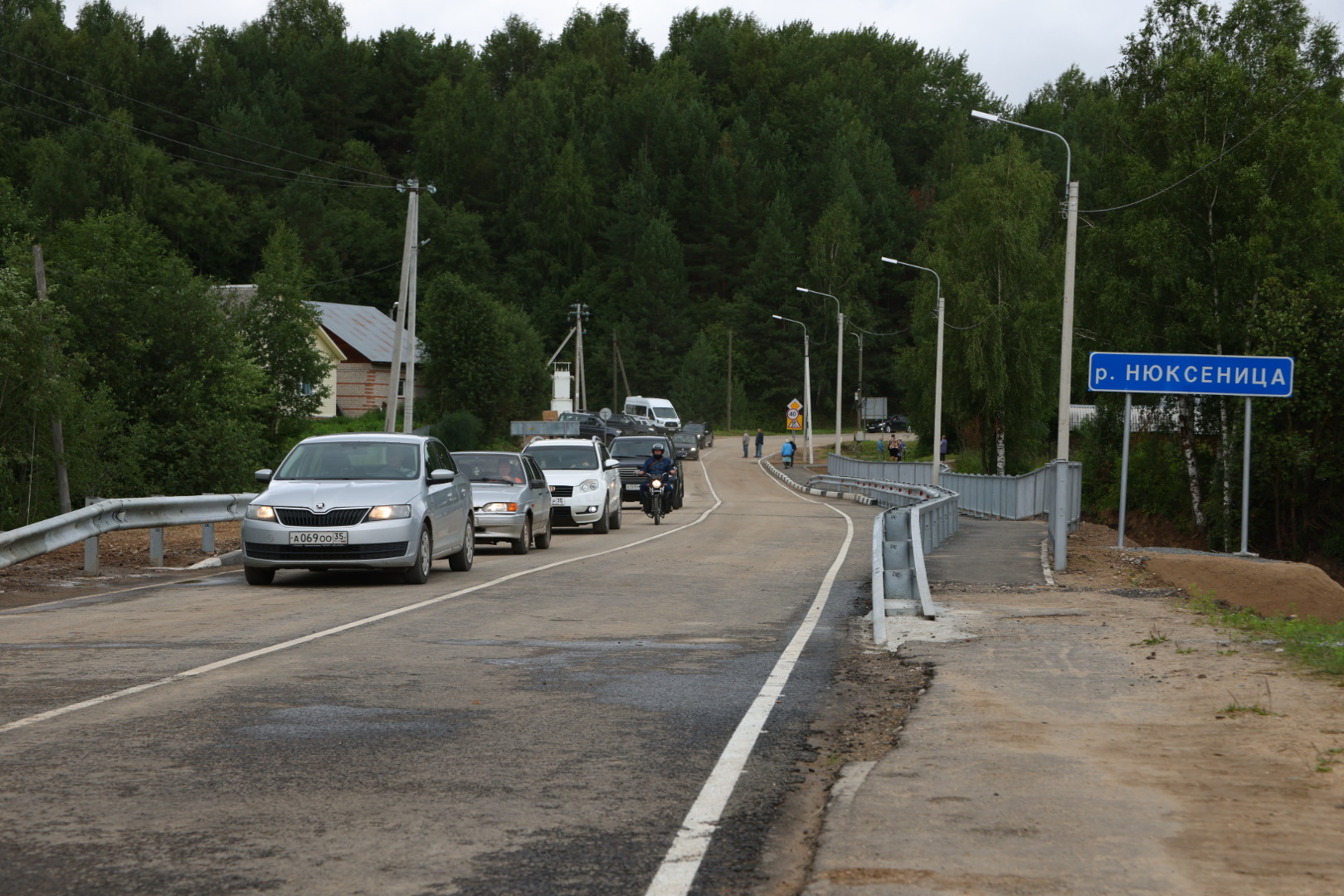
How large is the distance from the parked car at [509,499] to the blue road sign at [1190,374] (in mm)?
8537

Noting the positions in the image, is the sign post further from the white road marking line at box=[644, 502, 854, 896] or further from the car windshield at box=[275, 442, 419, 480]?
the white road marking line at box=[644, 502, 854, 896]

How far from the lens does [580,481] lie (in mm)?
27500

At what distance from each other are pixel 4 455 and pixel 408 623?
25950 millimetres

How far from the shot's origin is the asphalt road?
15.7ft

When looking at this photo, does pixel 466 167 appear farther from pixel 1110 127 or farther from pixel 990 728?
pixel 990 728

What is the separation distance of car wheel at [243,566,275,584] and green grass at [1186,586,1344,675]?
30.5 ft

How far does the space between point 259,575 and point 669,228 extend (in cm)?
9661

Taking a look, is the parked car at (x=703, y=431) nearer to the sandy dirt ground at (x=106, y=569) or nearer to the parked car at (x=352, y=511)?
the sandy dirt ground at (x=106, y=569)

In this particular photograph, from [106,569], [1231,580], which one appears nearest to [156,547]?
[106,569]

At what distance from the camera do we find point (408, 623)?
1193 centimetres

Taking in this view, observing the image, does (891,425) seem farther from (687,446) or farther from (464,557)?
(464,557)

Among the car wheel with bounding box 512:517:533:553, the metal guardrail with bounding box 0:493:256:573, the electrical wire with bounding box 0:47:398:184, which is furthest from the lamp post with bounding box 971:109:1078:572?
the electrical wire with bounding box 0:47:398:184

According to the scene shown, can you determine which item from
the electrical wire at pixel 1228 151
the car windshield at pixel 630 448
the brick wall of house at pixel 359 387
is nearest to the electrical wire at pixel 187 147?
the brick wall of house at pixel 359 387

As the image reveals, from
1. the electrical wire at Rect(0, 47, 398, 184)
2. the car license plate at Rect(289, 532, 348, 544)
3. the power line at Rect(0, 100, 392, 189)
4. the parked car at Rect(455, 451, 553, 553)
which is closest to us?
the car license plate at Rect(289, 532, 348, 544)
